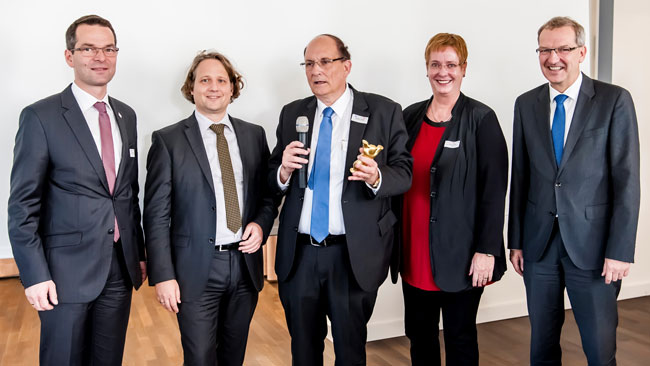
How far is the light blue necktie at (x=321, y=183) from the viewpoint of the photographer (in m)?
2.46

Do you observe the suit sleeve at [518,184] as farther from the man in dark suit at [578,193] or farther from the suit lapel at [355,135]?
Answer: the suit lapel at [355,135]

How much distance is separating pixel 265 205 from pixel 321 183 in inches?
13.8

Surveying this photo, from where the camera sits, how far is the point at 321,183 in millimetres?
2484

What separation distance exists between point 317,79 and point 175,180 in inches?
31.8

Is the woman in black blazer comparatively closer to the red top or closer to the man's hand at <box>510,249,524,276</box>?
the red top

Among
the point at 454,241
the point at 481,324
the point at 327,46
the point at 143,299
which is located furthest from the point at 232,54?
the point at 143,299

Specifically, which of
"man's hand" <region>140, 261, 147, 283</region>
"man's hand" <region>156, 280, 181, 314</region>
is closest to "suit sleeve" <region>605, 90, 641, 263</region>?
"man's hand" <region>156, 280, 181, 314</region>

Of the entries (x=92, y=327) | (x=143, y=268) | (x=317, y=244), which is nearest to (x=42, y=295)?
(x=92, y=327)

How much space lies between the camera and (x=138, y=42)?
3061 millimetres

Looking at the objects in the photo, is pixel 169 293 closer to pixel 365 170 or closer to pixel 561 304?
pixel 365 170

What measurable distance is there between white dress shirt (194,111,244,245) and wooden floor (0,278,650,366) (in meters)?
1.71

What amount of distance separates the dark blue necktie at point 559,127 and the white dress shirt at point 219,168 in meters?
1.57

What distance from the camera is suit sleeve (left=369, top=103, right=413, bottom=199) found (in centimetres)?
237

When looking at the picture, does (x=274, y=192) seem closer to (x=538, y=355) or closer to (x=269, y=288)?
(x=538, y=355)
